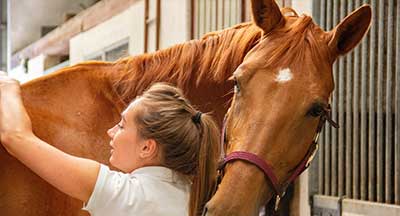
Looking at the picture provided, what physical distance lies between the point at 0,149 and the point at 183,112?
0.70m

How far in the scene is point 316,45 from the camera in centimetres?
202

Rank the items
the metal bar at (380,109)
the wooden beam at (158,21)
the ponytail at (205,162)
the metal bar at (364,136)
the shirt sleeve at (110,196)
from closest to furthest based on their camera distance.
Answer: the shirt sleeve at (110,196), the ponytail at (205,162), the metal bar at (380,109), the metal bar at (364,136), the wooden beam at (158,21)

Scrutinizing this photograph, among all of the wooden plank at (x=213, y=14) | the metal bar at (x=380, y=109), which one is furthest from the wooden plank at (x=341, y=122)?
the wooden plank at (x=213, y=14)

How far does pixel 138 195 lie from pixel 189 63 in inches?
35.2

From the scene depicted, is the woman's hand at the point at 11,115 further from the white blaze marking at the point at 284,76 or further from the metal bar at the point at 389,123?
the metal bar at the point at 389,123

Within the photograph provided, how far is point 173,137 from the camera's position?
1.45m

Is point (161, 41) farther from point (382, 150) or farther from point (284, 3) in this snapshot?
point (382, 150)

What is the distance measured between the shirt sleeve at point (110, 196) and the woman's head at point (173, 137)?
75 mm

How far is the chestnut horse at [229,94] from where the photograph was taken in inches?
75.0

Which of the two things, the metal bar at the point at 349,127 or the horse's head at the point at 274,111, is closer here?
the horse's head at the point at 274,111

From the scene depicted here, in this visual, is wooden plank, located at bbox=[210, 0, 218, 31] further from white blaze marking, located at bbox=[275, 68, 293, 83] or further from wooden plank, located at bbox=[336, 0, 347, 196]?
white blaze marking, located at bbox=[275, 68, 293, 83]

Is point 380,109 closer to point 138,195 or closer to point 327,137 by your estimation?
point 327,137

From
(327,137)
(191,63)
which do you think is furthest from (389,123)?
(191,63)

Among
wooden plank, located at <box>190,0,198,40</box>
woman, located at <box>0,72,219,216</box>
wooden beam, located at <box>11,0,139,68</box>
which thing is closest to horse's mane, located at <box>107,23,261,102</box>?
woman, located at <box>0,72,219,216</box>
